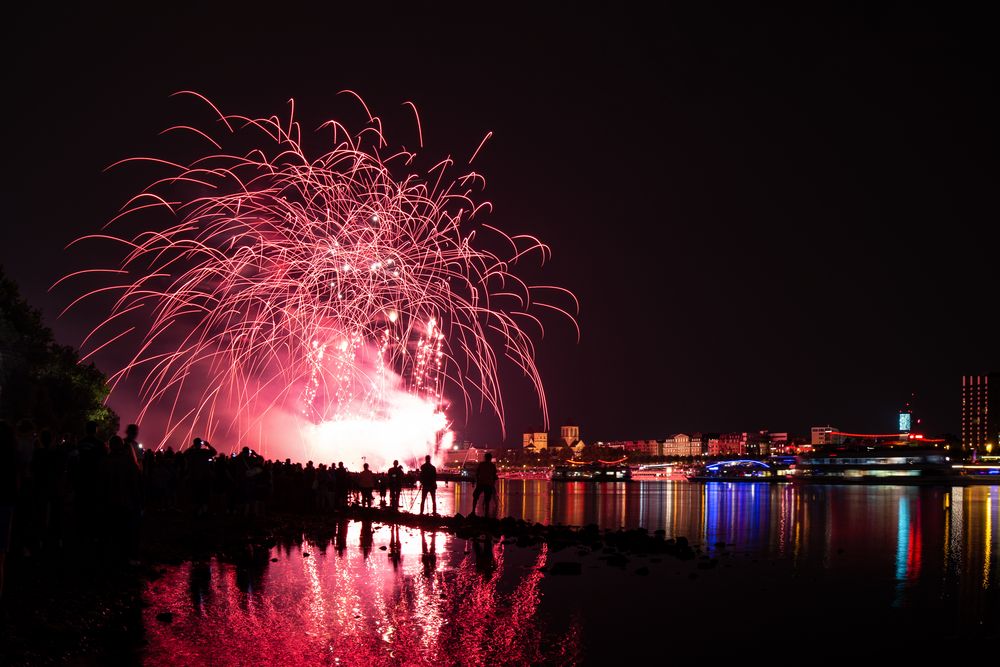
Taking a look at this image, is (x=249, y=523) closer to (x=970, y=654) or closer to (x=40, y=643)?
(x=40, y=643)

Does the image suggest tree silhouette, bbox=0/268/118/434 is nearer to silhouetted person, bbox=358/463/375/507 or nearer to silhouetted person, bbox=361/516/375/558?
silhouetted person, bbox=358/463/375/507

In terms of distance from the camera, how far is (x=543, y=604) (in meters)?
11.7

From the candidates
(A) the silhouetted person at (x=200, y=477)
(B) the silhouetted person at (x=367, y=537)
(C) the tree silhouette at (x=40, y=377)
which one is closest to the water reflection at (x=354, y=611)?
(B) the silhouetted person at (x=367, y=537)

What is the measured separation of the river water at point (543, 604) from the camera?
9.11 metres

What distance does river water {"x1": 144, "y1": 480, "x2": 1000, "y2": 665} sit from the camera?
9.11 m

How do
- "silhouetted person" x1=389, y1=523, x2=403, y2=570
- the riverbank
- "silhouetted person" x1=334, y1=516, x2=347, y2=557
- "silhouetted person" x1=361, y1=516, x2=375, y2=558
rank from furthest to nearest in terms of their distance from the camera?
1. "silhouetted person" x1=334, y1=516, x2=347, y2=557
2. "silhouetted person" x1=361, y1=516, x2=375, y2=558
3. "silhouetted person" x1=389, y1=523, x2=403, y2=570
4. the riverbank

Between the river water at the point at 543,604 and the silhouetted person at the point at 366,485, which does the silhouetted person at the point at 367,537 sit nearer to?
the river water at the point at 543,604

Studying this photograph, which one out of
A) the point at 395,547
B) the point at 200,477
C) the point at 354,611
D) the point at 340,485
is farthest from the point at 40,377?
the point at 354,611

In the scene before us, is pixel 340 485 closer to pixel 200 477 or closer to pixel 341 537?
pixel 200 477

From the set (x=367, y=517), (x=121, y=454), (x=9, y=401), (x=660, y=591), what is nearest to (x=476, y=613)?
(x=660, y=591)

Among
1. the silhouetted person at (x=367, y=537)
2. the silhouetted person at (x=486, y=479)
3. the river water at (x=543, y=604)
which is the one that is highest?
the silhouetted person at (x=486, y=479)

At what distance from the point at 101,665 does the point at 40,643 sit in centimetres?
84

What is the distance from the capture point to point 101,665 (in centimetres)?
796

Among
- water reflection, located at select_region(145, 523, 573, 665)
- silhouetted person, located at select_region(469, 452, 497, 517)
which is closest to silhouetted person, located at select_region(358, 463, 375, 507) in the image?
silhouetted person, located at select_region(469, 452, 497, 517)
